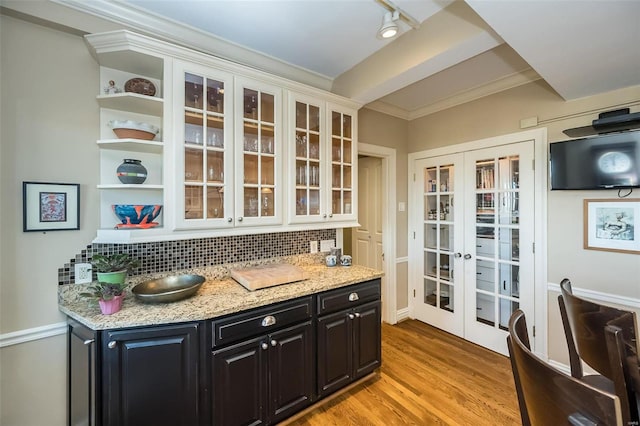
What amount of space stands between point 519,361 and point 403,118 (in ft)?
10.4

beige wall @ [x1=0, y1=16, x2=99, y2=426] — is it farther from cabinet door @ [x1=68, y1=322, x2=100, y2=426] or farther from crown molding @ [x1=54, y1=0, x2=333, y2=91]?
crown molding @ [x1=54, y1=0, x2=333, y2=91]

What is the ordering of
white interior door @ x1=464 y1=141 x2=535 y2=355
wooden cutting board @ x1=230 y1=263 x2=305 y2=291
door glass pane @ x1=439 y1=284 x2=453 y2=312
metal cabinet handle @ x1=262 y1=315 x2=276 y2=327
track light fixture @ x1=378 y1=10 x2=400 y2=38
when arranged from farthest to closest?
door glass pane @ x1=439 y1=284 x2=453 y2=312, white interior door @ x1=464 y1=141 x2=535 y2=355, wooden cutting board @ x1=230 y1=263 x2=305 y2=291, metal cabinet handle @ x1=262 y1=315 x2=276 y2=327, track light fixture @ x1=378 y1=10 x2=400 y2=38

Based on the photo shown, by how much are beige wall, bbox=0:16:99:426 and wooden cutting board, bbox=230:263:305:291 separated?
0.97 m

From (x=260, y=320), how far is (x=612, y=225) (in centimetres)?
272

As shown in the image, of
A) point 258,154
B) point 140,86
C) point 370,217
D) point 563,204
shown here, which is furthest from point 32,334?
point 563,204

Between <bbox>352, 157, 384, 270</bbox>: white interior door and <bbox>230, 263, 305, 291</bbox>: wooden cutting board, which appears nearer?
<bbox>230, 263, 305, 291</bbox>: wooden cutting board

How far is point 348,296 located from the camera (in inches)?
82.9

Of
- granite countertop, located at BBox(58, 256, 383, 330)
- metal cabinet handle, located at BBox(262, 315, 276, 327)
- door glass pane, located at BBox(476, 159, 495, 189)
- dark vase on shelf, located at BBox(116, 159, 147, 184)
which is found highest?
door glass pane, located at BBox(476, 159, 495, 189)

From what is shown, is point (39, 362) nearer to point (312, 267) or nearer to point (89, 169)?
point (89, 169)

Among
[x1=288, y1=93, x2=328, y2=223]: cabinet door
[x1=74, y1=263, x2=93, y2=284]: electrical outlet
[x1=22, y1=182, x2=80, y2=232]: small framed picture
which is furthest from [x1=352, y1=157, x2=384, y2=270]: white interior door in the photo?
[x1=22, y1=182, x2=80, y2=232]: small framed picture

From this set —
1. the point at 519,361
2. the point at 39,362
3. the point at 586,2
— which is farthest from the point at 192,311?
the point at 586,2

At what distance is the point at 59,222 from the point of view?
5.23ft

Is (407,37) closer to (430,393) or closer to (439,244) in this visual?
(439,244)

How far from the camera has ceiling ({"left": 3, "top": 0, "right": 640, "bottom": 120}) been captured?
1.34 m
